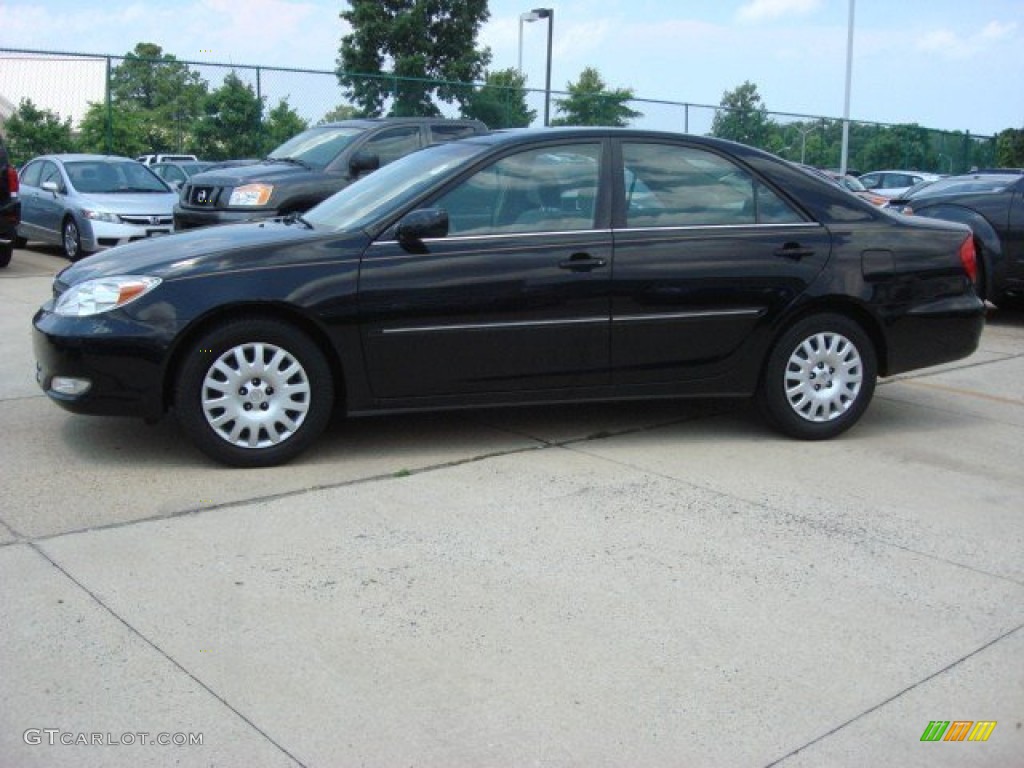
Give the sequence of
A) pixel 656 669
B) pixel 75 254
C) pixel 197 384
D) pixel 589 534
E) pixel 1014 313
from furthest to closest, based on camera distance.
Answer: pixel 75 254 → pixel 1014 313 → pixel 197 384 → pixel 589 534 → pixel 656 669

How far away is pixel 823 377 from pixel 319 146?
769cm

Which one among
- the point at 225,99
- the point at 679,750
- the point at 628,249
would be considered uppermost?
the point at 225,99

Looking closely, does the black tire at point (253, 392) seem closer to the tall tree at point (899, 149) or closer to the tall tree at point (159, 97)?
the tall tree at point (159, 97)

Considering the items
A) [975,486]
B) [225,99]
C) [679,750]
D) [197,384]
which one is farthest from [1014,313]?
[225,99]

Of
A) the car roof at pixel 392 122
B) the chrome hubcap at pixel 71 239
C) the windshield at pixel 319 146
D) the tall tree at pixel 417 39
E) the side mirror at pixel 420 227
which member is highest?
the tall tree at pixel 417 39

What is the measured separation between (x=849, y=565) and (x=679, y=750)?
1645mm

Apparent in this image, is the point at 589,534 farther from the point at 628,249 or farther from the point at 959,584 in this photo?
the point at 628,249

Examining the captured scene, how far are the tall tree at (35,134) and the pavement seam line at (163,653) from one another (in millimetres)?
18703

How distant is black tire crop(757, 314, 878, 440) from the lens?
6301 millimetres

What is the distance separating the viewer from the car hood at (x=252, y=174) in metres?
11.7

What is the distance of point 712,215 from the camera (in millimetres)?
6250

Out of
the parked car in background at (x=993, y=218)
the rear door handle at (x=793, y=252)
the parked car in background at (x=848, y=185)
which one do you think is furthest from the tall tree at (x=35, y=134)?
the rear door handle at (x=793, y=252)

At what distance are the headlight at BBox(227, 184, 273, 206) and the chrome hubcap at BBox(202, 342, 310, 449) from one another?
631 cm

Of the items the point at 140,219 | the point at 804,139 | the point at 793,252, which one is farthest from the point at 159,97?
the point at 793,252
